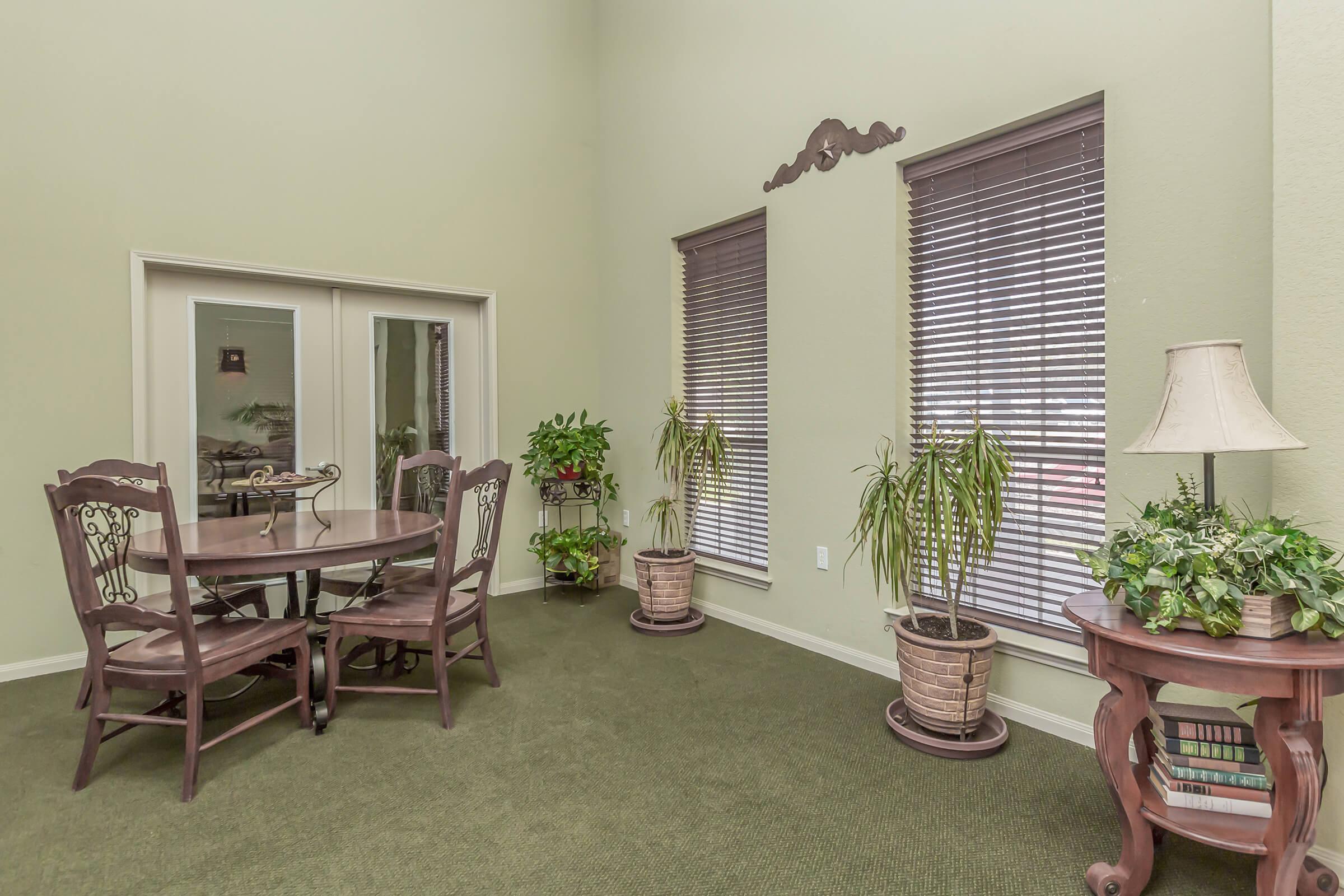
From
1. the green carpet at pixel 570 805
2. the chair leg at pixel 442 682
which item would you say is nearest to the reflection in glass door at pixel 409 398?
the green carpet at pixel 570 805

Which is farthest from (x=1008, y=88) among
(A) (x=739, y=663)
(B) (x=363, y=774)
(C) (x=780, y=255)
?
(B) (x=363, y=774)

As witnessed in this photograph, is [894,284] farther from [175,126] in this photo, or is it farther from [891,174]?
[175,126]

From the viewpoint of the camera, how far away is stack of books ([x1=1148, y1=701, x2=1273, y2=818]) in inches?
61.9

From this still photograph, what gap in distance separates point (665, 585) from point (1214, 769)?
8.18ft

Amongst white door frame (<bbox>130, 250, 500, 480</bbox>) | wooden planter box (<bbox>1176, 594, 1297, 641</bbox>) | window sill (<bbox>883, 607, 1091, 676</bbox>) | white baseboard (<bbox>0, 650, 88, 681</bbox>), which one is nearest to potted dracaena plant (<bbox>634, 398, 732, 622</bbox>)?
white door frame (<bbox>130, 250, 500, 480</bbox>)

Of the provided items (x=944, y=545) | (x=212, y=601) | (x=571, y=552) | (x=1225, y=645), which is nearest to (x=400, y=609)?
(x=212, y=601)

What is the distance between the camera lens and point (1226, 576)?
1.52 m

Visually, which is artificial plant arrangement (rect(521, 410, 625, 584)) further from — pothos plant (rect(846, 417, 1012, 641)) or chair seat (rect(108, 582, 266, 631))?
pothos plant (rect(846, 417, 1012, 641))

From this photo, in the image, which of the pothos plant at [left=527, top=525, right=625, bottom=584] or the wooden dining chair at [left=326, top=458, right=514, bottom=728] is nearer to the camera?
the wooden dining chair at [left=326, top=458, right=514, bottom=728]

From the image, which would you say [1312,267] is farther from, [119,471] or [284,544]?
[119,471]

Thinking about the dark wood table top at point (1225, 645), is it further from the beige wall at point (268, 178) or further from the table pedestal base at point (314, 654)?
the beige wall at point (268, 178)

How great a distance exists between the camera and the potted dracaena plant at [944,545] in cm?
223

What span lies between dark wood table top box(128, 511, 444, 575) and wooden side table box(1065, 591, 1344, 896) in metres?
2.27

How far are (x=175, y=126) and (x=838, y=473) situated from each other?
389cm
